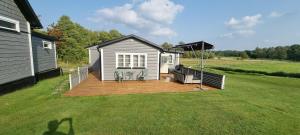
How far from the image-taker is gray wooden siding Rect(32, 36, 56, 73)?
10469 mm

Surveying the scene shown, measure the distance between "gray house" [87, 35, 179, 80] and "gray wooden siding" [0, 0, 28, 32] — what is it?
163 inches

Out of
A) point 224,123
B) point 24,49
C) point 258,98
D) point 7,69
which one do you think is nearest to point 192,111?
point 224,123

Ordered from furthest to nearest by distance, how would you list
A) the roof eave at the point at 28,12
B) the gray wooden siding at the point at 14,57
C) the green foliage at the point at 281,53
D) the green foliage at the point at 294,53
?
the green foliage at the point at 281,53 → the green foliage at the point at 294,53 → the roof eave at the point at 28,12 → the gray wooden siding at the point at 14,57

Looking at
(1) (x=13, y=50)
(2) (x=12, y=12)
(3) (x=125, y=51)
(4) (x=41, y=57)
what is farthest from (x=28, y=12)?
(3) (x=125, y=51)

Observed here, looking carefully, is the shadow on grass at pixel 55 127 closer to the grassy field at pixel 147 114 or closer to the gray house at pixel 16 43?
the grassy field at pixel 147 114

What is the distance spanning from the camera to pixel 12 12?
759 cm

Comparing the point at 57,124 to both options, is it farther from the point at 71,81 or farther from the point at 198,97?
the point at 198,97

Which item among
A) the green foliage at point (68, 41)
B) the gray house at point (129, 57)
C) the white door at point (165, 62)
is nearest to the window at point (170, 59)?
the white door at point (165, 62)

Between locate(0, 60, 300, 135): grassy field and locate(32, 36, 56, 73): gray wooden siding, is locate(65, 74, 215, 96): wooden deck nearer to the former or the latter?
locate(0, 60, 300, 135): grassy field

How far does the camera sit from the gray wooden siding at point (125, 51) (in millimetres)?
11031

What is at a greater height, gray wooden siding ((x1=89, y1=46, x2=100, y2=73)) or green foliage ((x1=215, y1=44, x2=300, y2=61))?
green foliage ((x1=215, y1=44, x2=300, y2=61))

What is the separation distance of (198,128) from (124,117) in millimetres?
2242

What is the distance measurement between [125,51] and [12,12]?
628 cm

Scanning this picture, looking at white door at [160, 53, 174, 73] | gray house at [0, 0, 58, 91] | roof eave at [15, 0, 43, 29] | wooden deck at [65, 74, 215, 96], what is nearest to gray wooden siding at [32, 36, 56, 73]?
gray house at [0, 0, 58, 91]
